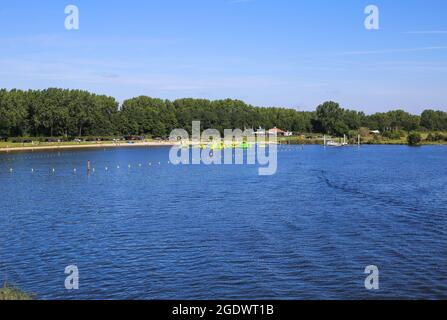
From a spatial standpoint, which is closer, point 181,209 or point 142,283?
point 142,283

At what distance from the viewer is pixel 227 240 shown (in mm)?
37656

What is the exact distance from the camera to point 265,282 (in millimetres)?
28047

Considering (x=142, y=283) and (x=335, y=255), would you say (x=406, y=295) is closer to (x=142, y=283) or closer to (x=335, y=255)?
(x=335, y=255)

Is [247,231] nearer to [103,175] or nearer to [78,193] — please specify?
[78,193]

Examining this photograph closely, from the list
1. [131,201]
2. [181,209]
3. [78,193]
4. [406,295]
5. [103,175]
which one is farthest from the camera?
[103,175]

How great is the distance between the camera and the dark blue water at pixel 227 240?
1086 inches

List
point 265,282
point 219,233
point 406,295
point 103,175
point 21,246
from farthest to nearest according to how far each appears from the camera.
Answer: point 103,175 → point 219,233 → point 21,246 → point 265,282 → point 406,295

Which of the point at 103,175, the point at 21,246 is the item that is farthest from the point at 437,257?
the point at 103,175

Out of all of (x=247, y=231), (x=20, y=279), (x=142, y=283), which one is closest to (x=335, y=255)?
(x=247, y=231)

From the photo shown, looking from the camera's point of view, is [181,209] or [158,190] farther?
[158,190]

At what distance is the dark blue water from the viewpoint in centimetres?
2758

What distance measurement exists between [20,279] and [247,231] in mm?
17280

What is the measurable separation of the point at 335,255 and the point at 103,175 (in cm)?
6320

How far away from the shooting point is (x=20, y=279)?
94.2ft
